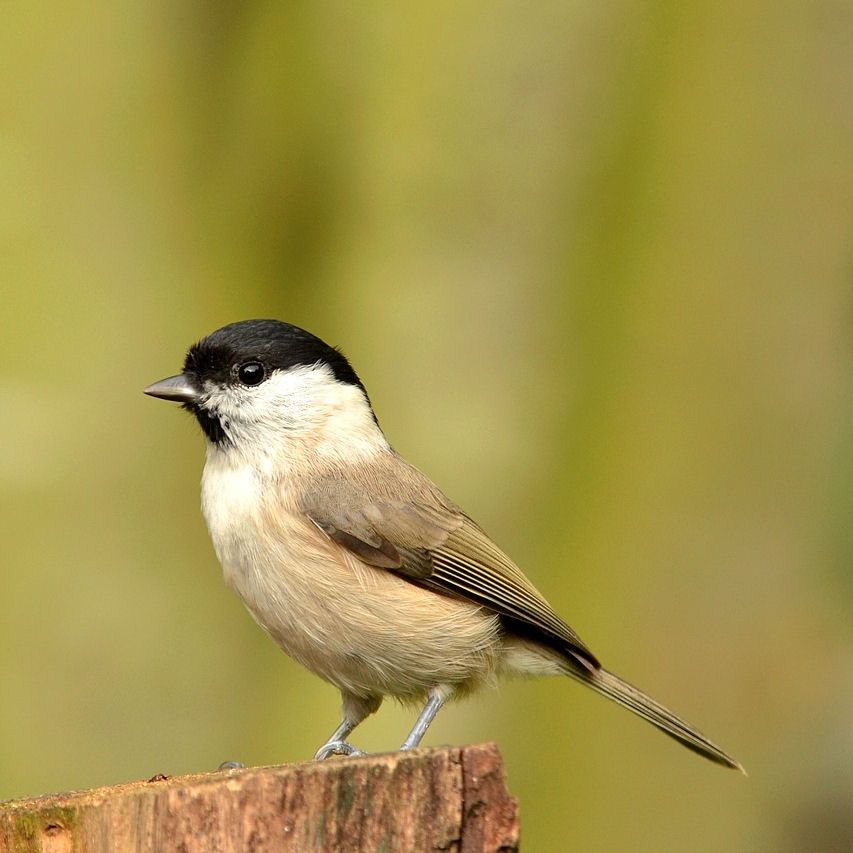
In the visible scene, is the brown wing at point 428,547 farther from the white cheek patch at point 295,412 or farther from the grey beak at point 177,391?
the grey beak at point 177,391

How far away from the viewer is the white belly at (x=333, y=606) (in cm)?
261

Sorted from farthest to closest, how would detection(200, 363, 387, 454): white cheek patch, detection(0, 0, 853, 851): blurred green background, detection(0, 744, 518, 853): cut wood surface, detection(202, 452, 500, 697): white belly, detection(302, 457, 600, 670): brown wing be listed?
detection(0, 0, 853, 851): blurred green background, detection(200, 363, 387, 454): white cheek patch, detection(302, 457, 600, 670): brown wing, detection(202, 452, 500, 697): white belly, detection(0, 744, 518, 853): cut wood surface

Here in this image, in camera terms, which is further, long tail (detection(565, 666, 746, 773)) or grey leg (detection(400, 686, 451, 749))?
long tail (detection(565, 666, 746, 773))

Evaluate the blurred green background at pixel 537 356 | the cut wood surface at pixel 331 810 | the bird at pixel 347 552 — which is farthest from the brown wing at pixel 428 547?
the cut wood surface at pixel 331 810

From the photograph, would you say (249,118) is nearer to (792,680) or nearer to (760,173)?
(760,173)

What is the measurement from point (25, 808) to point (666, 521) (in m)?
2.24

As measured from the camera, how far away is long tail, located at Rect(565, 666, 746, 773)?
2.95 meters

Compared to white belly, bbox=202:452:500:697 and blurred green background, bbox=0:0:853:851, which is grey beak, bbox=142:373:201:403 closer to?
white belly, bbox=202:452:500:697

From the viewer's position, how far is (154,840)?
179 centimetres

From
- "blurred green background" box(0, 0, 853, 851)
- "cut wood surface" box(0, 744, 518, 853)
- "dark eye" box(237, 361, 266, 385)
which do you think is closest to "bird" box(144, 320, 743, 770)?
"dark eye" box(237, 361, 266, 385)

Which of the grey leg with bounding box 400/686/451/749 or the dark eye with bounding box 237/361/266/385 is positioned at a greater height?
the dark eye with bounding box 237/361/266/385

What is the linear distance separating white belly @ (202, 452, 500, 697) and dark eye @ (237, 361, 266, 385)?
25 cm

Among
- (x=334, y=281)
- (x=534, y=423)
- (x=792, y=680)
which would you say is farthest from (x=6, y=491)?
(x=792, y=680)

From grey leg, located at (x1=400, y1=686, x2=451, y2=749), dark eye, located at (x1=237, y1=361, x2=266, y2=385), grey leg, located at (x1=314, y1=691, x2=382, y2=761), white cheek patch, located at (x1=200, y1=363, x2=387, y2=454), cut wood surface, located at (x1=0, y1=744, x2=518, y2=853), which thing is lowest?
grey leg, located at (x1=314, y1=691, x2=382, y2=761)
